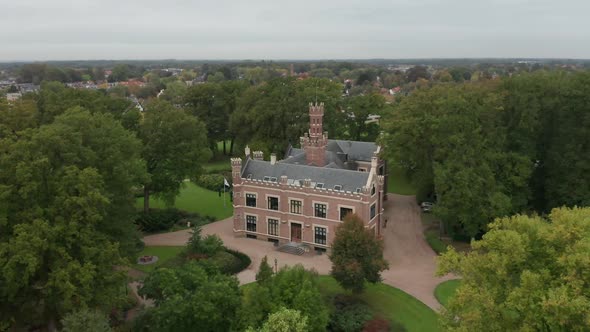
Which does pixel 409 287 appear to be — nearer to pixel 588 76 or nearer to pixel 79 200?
pixel 79 200

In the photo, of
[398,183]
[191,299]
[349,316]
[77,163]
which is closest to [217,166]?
[398,183]

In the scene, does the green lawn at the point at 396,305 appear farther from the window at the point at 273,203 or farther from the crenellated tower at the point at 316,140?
the crenellated tower at the point at 316,140

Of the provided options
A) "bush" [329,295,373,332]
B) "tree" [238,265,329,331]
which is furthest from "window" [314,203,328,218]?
"tree" [238,265,329,331]

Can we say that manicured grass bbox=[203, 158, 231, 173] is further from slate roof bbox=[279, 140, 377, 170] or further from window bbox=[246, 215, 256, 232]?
window bbox=[246, 215, 256, 232]

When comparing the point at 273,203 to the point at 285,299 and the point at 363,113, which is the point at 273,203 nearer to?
the point at 285,299

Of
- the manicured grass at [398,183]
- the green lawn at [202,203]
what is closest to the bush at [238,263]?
the green lawn at [202,203]

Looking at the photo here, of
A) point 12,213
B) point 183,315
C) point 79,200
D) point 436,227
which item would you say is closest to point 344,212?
point 436,227
